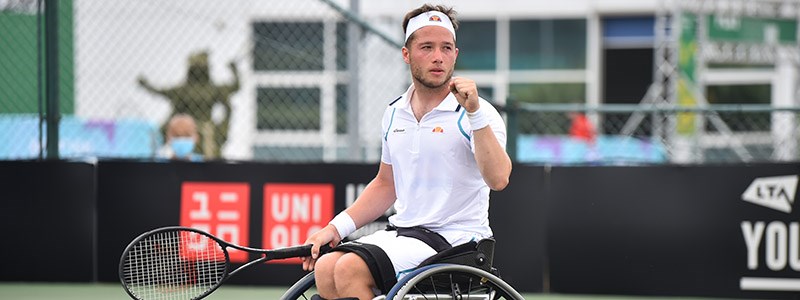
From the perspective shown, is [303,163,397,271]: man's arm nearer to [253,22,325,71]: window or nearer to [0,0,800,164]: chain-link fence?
[0,0,800,164]: chain-link fence

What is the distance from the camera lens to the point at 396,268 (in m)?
4.61

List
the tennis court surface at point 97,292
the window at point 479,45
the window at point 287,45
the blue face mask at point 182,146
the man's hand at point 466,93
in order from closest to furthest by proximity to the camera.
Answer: the man's hand at point 466,93 → the tennis court surface at point 97,292 → the blue face mask at point 182,146 → the window at point 287,45 → the window at point 479,45

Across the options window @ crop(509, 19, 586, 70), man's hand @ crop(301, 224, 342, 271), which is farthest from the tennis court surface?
window @ crop(509, 19, 586, 70)

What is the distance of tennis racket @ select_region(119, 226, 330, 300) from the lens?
4754 mm

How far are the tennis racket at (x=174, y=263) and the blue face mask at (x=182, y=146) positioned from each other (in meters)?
4.95

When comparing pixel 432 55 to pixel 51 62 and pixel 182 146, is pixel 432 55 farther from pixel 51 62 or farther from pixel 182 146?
pixel 182 146

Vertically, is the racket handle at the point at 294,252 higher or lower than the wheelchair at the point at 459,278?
higher

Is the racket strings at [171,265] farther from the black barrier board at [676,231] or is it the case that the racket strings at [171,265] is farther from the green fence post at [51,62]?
the green fence post at [51,62]

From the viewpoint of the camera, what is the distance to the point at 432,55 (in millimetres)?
4633

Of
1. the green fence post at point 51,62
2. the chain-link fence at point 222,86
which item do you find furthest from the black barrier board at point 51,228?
the green fence post at point 51,62

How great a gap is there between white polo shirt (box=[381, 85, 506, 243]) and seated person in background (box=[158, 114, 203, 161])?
5.11m

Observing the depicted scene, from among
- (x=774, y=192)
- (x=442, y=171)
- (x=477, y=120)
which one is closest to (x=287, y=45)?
(x=774, y=192)

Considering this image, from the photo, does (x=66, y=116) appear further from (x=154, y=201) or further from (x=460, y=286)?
(x=460, y=286)

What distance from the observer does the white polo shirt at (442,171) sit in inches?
185
